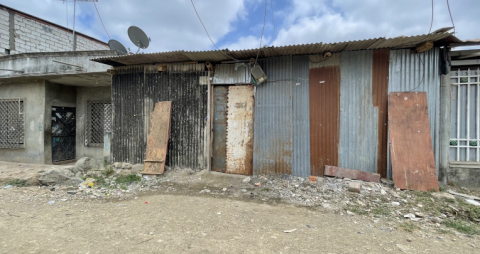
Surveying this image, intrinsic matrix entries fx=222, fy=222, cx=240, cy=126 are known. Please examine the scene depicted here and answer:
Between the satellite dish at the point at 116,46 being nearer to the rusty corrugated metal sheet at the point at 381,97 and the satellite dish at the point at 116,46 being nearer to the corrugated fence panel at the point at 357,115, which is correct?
the corrugated fence panel at the point at 357,115

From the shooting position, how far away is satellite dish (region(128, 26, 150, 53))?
6.42 metres

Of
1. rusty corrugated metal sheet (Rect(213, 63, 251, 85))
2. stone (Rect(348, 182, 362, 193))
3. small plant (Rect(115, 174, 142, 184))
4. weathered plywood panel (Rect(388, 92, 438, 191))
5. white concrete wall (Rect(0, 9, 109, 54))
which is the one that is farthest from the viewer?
white concrete wall (Rect(0, 9, 109, 54))

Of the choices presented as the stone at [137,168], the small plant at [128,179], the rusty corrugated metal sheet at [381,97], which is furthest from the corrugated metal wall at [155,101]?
the rusty corrugated metal sheet at [381,97]

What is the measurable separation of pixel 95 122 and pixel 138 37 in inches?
166

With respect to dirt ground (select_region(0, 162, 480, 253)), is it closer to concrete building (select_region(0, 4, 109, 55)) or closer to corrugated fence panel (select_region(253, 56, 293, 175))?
corrugated fence panel (select_region(253, 56, 293, 175))

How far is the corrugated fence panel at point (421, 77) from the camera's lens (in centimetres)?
454

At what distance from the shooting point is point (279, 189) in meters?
4.55

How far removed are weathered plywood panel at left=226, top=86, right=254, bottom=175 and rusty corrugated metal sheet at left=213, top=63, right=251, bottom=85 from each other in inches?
7.3

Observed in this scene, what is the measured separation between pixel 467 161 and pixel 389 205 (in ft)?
8.70

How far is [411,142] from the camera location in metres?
4.46

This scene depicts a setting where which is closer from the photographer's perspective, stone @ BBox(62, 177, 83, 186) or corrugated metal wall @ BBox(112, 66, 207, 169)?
stone @ BBox(62, 177, 83, 186)

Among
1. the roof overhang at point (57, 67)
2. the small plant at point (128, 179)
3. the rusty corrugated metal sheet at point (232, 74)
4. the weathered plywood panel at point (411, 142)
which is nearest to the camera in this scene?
the weathered plywood panel at point (411, 142)

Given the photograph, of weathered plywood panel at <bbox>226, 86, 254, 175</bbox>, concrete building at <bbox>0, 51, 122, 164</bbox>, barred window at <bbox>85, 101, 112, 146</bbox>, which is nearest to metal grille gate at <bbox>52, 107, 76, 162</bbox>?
concrete building at <bbox>0, 51, 122, 164</bbox>

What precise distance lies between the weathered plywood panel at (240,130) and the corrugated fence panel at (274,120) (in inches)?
7.1
